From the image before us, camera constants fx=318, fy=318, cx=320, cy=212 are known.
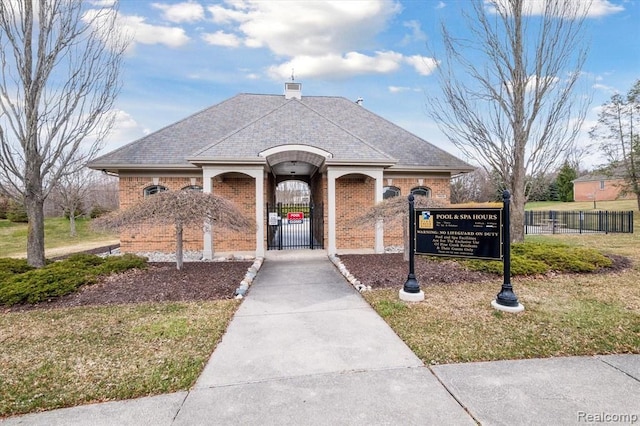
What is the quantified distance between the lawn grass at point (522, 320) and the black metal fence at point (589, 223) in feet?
47.4

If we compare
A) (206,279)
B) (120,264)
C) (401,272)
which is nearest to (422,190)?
(401,272)

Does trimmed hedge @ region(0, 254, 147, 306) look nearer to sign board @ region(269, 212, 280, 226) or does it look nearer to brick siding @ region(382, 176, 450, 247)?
sign board @ region(269, 212, 280, 226)

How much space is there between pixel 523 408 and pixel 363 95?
18763mm

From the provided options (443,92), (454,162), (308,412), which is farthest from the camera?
(454,162)

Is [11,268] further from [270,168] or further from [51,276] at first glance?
[270,168]

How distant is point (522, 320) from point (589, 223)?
21022 mm

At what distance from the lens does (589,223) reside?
67.5 feet

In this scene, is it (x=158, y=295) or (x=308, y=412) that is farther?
(x=158, y=295)

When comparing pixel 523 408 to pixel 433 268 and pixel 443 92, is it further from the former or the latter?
pixel 443 92

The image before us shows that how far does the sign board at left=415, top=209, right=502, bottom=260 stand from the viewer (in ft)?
18.3


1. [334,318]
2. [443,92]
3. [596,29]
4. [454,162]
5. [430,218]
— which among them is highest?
[596,29]

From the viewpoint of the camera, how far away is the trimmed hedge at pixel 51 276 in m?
6.36

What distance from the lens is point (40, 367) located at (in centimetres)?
382

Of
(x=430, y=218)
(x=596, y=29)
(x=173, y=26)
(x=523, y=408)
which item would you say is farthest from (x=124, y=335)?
(x=596, y=29)
